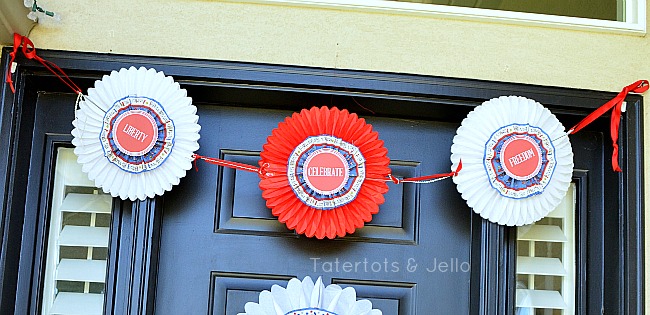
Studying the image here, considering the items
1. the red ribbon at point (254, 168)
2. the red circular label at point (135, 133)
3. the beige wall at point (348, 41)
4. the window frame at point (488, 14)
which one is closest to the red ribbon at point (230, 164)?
the red ribbon at point (254, 168)

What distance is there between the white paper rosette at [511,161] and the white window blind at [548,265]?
0.49ft

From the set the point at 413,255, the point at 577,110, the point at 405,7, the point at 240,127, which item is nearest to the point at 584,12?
the point at 577,110

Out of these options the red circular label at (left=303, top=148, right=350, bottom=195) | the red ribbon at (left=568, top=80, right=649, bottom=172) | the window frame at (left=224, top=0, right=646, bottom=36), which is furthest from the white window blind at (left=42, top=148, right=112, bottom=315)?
the red ribbon at (left=568, top=80, right=649, bottom=172)

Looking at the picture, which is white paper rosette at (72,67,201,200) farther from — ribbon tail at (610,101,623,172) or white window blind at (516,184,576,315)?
ribbon tail at (610,101,623,172)

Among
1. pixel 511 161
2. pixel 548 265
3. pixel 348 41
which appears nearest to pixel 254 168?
pixel 348 41

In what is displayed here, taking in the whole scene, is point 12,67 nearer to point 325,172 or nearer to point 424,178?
point 325,172

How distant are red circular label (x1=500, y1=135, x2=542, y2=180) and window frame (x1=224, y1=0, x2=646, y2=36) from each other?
1.07 feet

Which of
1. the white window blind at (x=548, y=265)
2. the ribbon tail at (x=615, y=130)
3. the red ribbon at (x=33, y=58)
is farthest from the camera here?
the white window blind at (x=548, y=265)

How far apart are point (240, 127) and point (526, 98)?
748 millimetres

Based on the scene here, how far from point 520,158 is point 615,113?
29cm

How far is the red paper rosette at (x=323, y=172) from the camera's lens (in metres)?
2.04

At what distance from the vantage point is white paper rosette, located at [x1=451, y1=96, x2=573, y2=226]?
82.4 inches

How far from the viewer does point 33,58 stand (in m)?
2.05

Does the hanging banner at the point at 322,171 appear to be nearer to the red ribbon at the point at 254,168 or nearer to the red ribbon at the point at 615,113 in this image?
the red ribbon at the point at 254,168
